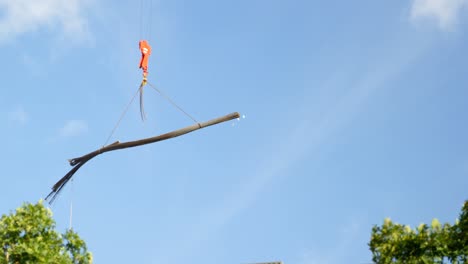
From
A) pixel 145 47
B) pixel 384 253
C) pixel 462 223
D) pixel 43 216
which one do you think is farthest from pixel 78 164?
pixel 462 223

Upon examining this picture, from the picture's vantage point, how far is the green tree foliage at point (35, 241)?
81.1 feet

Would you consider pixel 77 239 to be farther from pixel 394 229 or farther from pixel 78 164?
pixel 394 229

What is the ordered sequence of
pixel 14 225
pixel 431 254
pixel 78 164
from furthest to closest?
pixel 78 164 → pixel 14 225 → pixel 431 254

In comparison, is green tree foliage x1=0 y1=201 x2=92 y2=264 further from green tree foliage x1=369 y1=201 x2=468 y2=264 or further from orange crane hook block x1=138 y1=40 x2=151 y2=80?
green tree foliage x1=369 y1=201 x2=468 y2=264

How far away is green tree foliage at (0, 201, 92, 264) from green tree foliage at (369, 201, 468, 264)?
383 inches

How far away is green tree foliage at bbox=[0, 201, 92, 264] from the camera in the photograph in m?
24.7

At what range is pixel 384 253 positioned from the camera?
23797 mm

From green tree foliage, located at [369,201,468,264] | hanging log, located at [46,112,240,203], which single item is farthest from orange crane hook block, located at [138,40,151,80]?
green tree foliage, located at [369,201,468,264]

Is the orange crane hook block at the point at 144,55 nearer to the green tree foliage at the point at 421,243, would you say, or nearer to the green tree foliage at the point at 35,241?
the green tree foliage at the point at 35,241

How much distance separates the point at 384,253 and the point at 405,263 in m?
0.70

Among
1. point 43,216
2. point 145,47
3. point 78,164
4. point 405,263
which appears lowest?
point 405,263

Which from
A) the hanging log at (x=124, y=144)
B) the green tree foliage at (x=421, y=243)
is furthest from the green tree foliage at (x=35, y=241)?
the green tree foliage at (x=421, y=243)

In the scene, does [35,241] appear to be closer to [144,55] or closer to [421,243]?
[144,55]

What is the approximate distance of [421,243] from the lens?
77.8 feet
